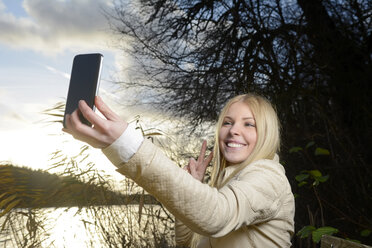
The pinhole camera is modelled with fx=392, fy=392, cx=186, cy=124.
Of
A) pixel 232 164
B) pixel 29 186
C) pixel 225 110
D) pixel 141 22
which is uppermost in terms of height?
pixel 141 22

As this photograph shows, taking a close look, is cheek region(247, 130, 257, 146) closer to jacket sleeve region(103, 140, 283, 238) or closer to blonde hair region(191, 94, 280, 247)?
blonde hair region(191, 94, 280, 247)

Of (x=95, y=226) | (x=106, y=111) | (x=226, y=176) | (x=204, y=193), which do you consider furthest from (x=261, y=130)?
(x=95, y=226)

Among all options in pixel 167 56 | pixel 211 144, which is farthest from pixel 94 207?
pixel 167 56

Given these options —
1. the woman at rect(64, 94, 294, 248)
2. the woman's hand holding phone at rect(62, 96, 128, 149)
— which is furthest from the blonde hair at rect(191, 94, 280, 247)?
the woman's hand holding phone at rect(62, 96, 128, 149)

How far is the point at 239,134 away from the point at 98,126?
695 millimetres

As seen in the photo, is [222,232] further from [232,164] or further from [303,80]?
[303,80]

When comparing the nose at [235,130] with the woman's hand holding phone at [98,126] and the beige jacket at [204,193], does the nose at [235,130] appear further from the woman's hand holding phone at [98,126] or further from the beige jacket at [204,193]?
the woman's hand holding phone at [98,126]

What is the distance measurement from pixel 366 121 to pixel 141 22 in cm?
284

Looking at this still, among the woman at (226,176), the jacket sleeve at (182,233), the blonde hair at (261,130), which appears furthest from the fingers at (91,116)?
the jacket sleeve at (182,233)

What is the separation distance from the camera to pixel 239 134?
1408mm

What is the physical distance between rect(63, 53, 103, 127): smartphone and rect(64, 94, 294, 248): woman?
1.9 inches

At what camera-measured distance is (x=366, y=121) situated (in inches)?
150

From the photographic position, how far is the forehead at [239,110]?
1.42m

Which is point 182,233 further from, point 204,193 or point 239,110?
point 204,193
